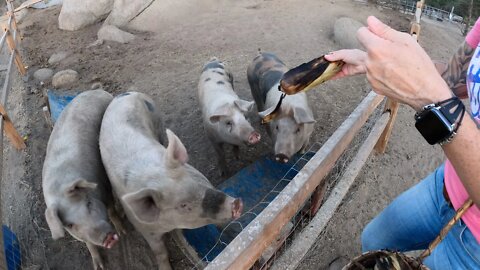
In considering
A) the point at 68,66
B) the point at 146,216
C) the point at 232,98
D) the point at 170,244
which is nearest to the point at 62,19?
the point at 68,66

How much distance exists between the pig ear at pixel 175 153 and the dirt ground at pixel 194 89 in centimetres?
117

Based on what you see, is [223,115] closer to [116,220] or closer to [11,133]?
[116,220]

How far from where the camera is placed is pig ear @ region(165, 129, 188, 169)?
2399 mm

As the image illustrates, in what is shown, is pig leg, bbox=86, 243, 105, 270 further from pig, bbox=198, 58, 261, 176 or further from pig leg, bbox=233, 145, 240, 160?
pig leg, bbox=233, 145, 240, 160

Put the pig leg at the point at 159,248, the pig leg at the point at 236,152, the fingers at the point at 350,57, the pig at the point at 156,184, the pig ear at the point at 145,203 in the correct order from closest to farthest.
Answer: the fingers at the point at 350,57 < the pig ear at the point at 145,203 < the pig at the point at 156,184 < the pig leg at the point at 159,248 < the pig leg at the point at 236,152

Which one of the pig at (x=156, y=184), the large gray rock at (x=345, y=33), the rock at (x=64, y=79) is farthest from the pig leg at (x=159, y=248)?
the large gray rock at (x=345, y=33)

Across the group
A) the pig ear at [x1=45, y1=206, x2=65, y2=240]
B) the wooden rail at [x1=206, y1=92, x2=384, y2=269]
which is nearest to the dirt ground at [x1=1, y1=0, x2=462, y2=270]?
the pig ear at [x1=45, y1=206, x2=65, y2=240]

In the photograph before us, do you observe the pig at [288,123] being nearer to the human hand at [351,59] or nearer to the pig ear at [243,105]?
the pig ear at [243,105]

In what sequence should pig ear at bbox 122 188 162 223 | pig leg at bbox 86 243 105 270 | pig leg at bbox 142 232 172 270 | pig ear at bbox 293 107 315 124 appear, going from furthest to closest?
1. pig ear at bbox 293 107 315 124
2. pig leg at bbox 86 243 105 270
3. pig leg at bbox 142 232 172 270
4. pig ear at bbox 122 188 162 223

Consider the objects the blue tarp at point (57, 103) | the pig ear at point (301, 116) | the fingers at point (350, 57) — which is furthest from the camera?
the blue tarp at point (57, 103)

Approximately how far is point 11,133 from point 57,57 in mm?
2843

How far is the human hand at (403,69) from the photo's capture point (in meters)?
1.10

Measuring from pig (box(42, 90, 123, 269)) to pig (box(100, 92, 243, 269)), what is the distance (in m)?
0.18

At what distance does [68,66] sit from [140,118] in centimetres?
399
